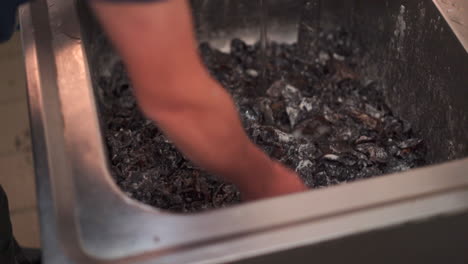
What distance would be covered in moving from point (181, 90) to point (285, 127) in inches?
21.3

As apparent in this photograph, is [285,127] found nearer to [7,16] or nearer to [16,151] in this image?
[7,16]

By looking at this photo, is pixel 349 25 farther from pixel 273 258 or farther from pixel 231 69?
pixel 273 258

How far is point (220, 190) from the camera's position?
0.90 metres

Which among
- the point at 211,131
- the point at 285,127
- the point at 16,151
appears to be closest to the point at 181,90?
the point at 211,131

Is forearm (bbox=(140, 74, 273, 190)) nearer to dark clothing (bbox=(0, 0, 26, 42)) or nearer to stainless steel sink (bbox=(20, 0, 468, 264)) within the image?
stainless steel sink (bbox=(20, 0, 468, 264))

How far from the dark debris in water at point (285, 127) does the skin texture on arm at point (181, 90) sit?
26 centimetres

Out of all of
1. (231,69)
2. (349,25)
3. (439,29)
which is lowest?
(231,69)

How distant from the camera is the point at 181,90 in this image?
1.82ft

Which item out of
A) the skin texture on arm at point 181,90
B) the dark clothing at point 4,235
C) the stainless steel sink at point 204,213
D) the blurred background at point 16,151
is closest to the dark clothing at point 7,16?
the stainless steel sink at point 204,213

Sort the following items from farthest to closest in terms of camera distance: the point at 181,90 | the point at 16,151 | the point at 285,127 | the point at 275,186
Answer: the point at 16,151, the point at 285,127, the point at 275,186, the point at 181,90

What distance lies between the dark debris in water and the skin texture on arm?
264 mm

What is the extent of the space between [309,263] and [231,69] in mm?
629

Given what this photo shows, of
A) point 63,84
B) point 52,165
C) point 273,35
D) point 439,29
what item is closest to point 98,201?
point 52,165

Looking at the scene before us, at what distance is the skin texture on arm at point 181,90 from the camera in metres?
0.52
